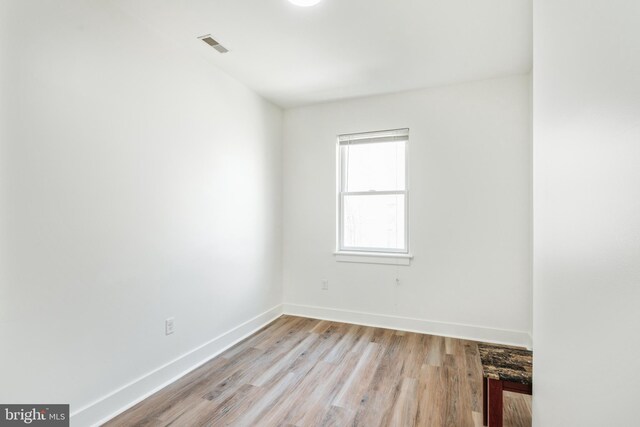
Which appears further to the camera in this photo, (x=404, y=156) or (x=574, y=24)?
(x=404, y=156)

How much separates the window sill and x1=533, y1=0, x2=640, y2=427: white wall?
241 cm

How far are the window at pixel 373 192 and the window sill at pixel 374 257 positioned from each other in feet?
0.33

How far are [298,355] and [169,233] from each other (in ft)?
→ 5.09

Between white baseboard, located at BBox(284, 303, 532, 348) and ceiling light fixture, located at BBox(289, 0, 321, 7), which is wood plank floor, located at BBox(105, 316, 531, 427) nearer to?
white baseboard, located at BBox(284, 303, 532, 348)

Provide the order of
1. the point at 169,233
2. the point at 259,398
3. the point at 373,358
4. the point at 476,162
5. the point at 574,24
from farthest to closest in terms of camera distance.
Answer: the point at 476,162, the point at 373,358, the point at 169,233, the point at 259,398, the point at 574,24

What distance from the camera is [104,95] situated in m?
1.92

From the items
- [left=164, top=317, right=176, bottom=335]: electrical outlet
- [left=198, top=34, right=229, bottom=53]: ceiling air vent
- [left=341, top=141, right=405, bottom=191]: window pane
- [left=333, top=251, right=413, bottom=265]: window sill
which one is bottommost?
[left=164, top=317, right=176, bottom=335]: electrical outlet

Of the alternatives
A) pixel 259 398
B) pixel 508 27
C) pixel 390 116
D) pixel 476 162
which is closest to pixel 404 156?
pixel 390 116

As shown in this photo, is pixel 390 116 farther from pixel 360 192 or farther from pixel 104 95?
pixel 104 95

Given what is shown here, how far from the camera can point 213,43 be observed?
2428mm

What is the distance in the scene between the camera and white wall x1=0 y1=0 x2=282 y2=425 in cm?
154

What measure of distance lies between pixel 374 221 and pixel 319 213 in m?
0.68

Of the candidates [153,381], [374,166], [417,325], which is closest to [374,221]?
[374,166]

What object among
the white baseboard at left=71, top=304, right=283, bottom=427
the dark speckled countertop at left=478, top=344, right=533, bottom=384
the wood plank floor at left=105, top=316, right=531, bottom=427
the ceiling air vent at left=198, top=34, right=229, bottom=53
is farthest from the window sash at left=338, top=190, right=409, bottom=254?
the ceiling air vent at left=198, top=34, right=229, bottom=53
